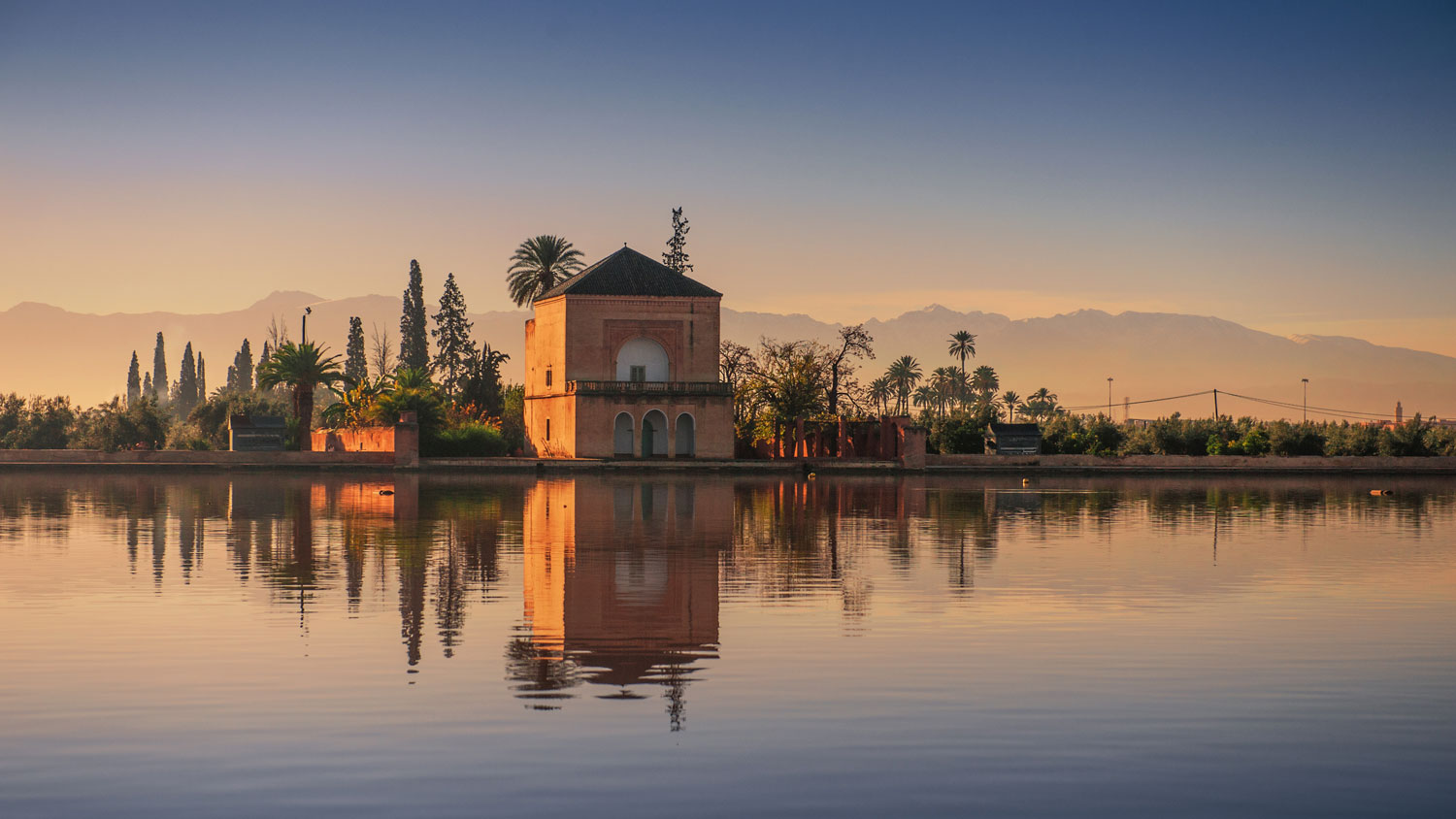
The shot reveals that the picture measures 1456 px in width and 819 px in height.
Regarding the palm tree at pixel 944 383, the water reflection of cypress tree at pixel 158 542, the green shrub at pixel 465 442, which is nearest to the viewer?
the water reflection of cypress tree at pixel 158 542

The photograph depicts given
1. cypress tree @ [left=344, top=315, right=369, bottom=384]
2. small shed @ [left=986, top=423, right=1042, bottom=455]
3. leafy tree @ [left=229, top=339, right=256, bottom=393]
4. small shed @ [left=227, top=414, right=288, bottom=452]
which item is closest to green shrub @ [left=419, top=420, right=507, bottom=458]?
small shed @ [left=227, top=414, right=288, bottom=452]

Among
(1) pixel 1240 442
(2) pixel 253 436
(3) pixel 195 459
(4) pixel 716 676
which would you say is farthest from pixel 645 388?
(4) pixel 716 676

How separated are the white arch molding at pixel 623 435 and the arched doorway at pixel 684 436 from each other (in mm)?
2025

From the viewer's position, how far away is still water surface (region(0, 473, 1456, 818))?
641 centimetres

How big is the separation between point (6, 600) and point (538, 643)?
5723mm

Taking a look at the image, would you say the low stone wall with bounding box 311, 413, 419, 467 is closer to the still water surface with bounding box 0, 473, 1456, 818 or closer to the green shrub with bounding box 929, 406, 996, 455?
the green shrub with bounding box 929, 406, 996, 455

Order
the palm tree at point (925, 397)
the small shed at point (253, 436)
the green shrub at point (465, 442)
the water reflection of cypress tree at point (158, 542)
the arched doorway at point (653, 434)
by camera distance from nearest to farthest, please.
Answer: the water reflection of cypress tree at point (158, 542) → the green shrub at point (465, 442) → the arched doorway at point (653, 434) → the small shed at point (253, 436) → the palm tree at point (925, 397)

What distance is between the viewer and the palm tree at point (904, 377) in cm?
13638

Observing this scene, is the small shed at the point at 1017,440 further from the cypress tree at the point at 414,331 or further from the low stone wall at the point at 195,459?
the cypress tree at the point at 414,331

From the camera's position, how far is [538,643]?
10398 mm

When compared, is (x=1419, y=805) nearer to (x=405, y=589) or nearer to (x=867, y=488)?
(x=405, y=589)

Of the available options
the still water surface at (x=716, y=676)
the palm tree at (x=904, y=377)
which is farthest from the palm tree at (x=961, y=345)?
the still water surface at (x=716, y=676)

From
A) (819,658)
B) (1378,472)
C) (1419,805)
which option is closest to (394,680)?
(819,658)

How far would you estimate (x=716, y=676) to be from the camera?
9094mm
